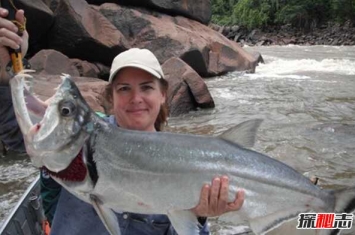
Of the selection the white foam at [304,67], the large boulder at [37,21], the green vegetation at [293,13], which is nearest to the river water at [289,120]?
the white foam at [304,67]

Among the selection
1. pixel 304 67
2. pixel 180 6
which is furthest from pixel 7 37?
pixel 304 67

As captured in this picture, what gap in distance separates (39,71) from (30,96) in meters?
9.41

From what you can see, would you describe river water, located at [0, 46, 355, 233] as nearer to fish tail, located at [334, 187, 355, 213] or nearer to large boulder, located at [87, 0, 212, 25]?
fish tail, located at [334, 187, 355, 213]

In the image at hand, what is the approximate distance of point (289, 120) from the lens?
10.1 m

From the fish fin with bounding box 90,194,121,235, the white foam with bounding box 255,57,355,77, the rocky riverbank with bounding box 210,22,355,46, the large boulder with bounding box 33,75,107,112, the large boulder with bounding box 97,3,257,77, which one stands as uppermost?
the fish fin with bounding box 90,194,121,235

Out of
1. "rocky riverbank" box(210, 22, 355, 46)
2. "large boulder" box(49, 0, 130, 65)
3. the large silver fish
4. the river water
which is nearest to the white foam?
the river water

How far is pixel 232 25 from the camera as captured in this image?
59.2m

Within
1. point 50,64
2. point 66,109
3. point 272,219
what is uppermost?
point 66,109

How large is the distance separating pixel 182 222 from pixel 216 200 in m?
0.18

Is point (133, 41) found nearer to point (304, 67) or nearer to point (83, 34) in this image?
point (83, 34)

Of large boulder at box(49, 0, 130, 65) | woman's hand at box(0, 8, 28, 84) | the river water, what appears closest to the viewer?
woman's hand at box(0, 8, 28, 84)

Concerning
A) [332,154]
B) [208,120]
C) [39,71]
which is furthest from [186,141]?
[39,71]

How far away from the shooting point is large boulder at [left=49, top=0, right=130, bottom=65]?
13562 mm

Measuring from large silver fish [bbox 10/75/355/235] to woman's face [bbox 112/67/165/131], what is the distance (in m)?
0.35
